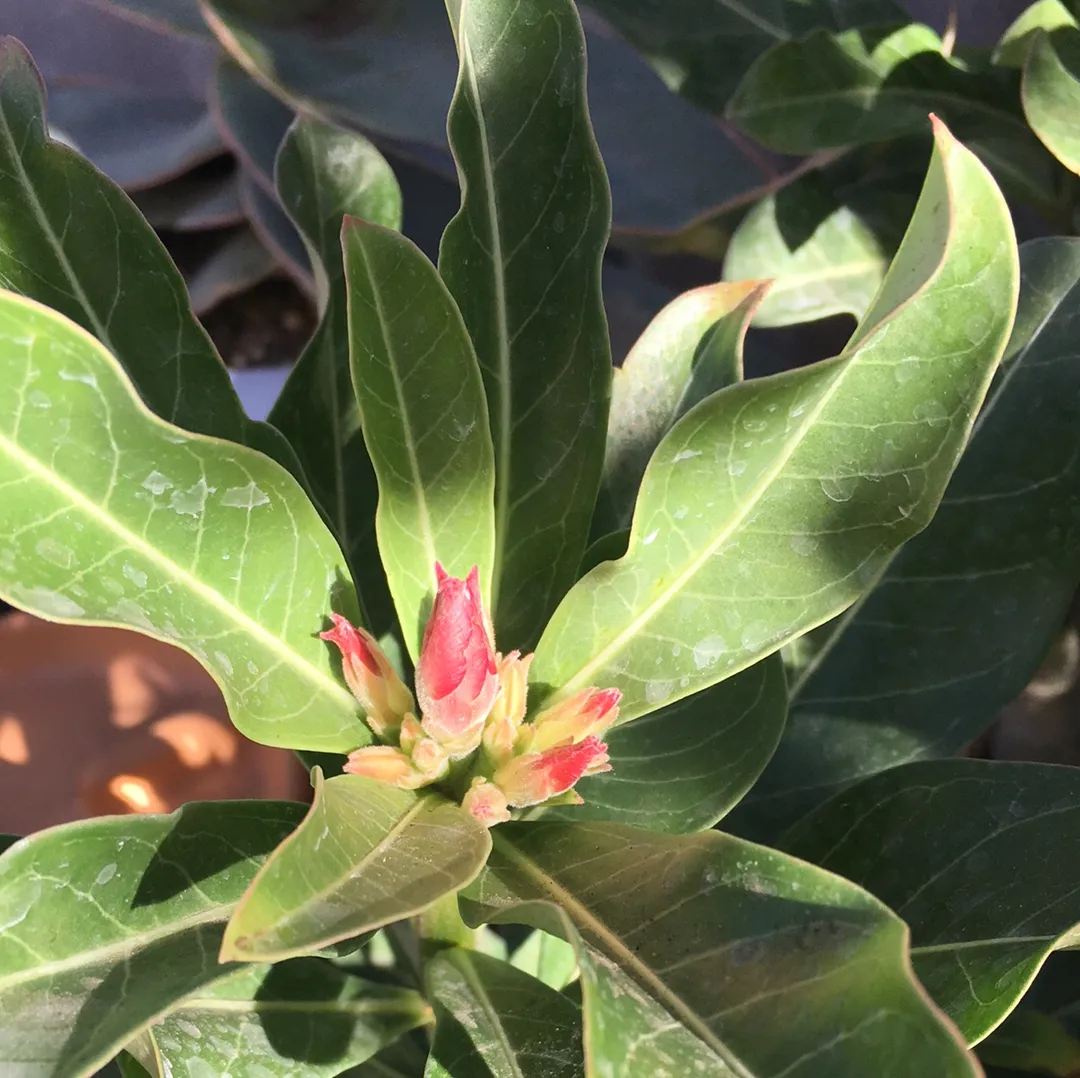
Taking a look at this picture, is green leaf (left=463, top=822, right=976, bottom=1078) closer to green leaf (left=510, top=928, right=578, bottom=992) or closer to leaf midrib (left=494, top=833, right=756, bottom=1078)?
leaf midrib (left=494, top=833, right=756, bottom=1078)

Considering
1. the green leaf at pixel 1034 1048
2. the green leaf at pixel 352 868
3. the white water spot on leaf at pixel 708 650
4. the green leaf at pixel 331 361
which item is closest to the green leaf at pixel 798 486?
the white water spot on leaf at pixel 708 650

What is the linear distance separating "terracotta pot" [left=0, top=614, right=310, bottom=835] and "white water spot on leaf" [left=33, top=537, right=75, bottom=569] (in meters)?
0.56

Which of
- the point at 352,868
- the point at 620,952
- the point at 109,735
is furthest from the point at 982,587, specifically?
the point at 109,735

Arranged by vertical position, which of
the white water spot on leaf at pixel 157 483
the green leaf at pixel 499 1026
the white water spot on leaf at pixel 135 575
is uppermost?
the white water spot on leaf at pixel 157 483

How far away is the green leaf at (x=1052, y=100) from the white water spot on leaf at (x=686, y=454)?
21.1 inches

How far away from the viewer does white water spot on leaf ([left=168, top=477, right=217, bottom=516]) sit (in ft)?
1.42

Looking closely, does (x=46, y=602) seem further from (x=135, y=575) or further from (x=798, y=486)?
(x=798, y=486)

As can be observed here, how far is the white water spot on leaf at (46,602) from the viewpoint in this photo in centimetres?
40

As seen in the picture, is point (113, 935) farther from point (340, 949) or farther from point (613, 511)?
point (613, 511)

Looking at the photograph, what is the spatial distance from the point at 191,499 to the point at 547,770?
0.21 meters

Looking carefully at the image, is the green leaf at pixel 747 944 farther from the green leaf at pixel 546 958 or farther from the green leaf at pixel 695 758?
the green leaf at pixel 546 958

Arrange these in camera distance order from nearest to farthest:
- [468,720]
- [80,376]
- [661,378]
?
[80,376] < [468,720] < [661,378]

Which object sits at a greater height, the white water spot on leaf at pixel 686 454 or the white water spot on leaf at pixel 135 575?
the white water spot on leaf at pixel 686 454

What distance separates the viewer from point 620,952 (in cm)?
46
